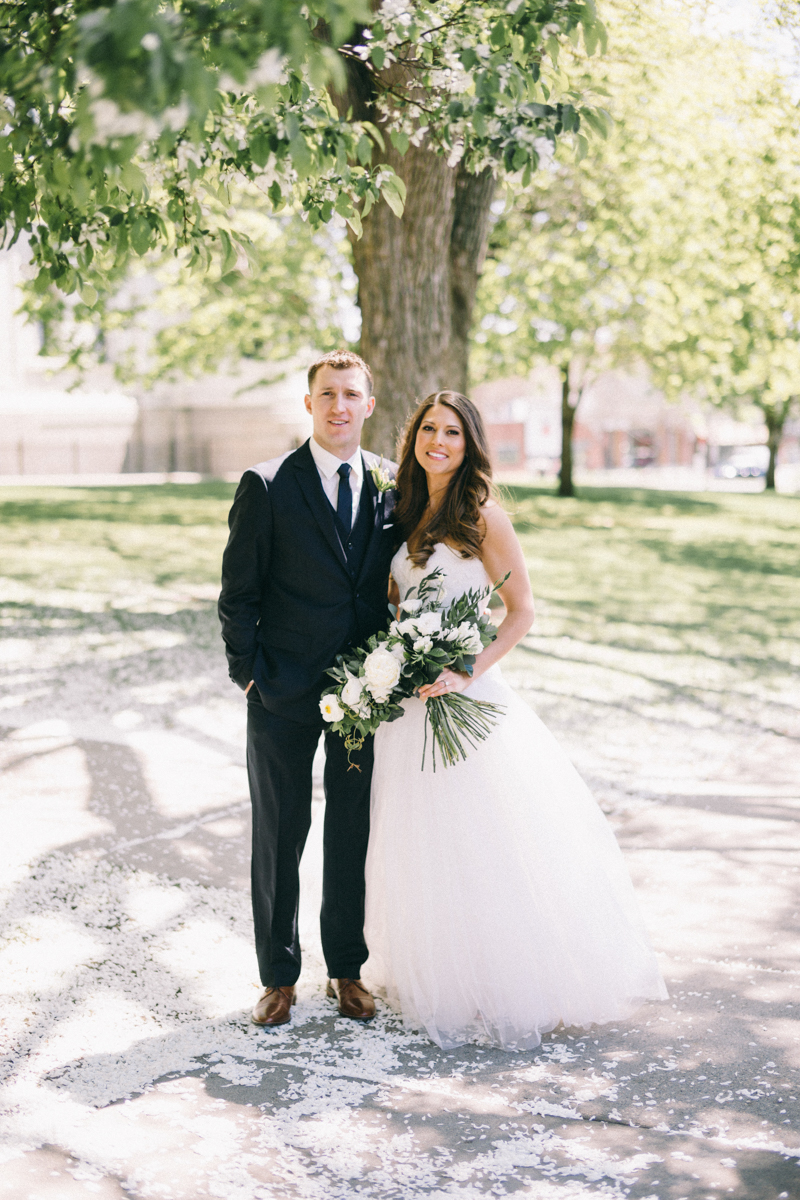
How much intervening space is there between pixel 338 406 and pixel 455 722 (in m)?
1.21

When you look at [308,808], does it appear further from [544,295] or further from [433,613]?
[544,295]

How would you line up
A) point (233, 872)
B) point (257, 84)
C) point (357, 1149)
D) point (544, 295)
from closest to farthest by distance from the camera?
point (257, 84) → point (357, 1149) → point (233, 872) → point (544, 295)

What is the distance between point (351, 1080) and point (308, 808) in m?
0.97

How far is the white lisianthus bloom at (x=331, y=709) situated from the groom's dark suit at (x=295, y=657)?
0.18 meters

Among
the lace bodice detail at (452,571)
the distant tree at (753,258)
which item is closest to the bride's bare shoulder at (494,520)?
the lace bodice detail at (452,571)

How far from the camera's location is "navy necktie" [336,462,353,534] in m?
4.11

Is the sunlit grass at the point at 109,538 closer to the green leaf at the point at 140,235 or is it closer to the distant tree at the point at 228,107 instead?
the distant tree at the point at 228,107

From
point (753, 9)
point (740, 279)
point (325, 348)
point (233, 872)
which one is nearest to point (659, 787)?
point (233, 872)

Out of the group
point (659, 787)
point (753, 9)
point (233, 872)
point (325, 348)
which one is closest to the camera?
point (233, 872)

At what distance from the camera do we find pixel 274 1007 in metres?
4.09

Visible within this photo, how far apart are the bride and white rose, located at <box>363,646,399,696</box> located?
0.65 feet

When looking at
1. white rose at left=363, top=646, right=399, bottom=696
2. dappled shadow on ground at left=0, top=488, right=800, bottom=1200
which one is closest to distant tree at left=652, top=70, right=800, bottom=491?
dappled shadow on ground at left=0, top=488, right=800, bottom=1200

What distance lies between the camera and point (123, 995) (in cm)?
425

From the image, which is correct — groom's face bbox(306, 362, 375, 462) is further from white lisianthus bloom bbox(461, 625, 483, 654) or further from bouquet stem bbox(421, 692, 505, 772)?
bouquet stem bbox(421, 692, 505, 772)
